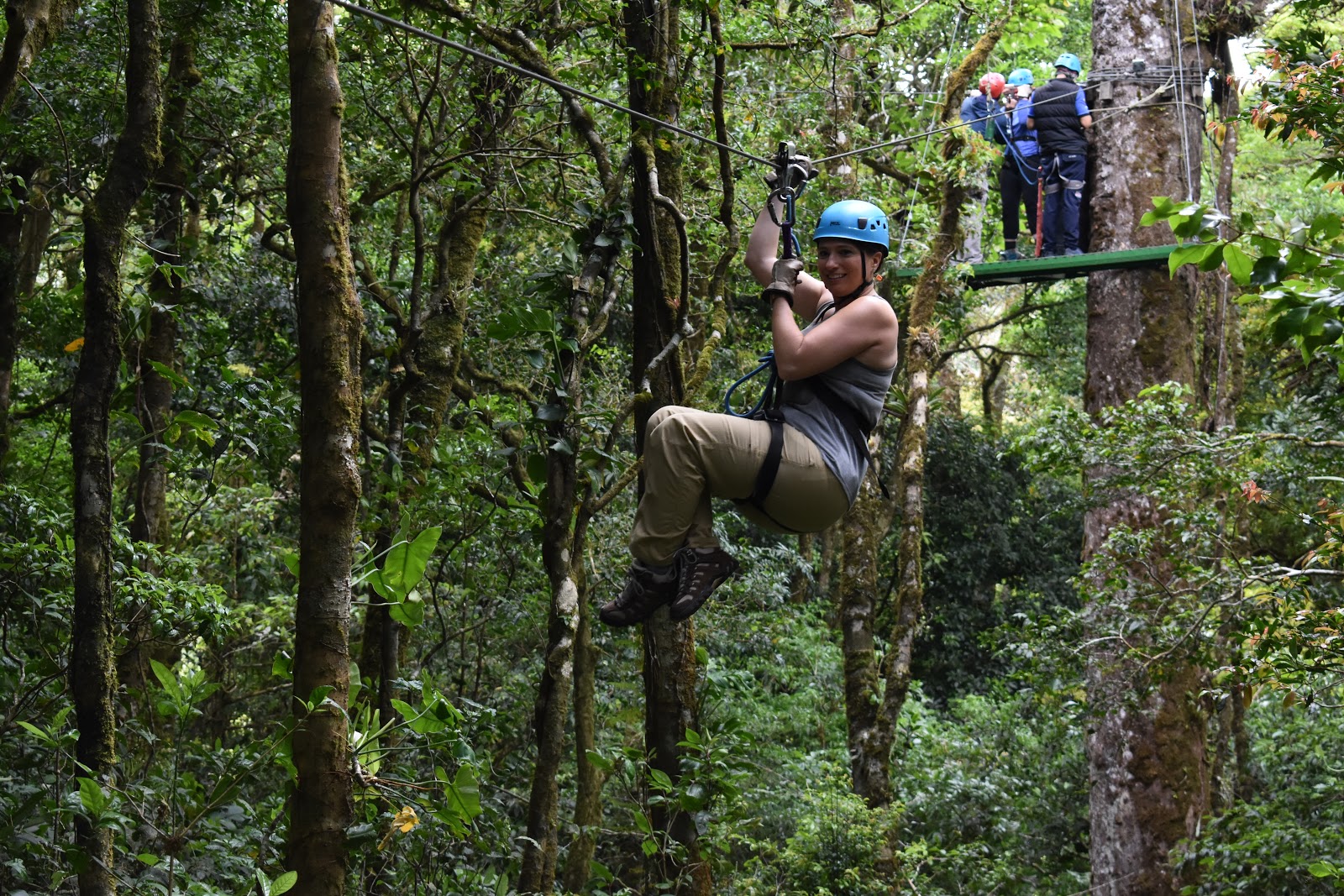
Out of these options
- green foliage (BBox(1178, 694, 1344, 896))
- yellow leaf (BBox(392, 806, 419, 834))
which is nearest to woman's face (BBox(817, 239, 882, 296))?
yellow leaf (BBox(392, 806, 419, 834))

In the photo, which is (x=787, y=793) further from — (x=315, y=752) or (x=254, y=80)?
(x=315, y=752)

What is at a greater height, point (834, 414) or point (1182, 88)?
point (1182, 88)

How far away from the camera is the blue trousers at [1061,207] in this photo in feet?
27.6

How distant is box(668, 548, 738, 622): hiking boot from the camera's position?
3.56 m

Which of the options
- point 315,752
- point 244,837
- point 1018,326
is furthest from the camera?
point 1018,326

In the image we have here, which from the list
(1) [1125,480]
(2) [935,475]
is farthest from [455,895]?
(2) [935,475]

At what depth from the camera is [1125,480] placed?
615 cm

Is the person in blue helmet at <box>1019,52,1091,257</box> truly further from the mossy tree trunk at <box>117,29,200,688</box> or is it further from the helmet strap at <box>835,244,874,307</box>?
the mossy tree trunk at <box>117,29,200,688</box>

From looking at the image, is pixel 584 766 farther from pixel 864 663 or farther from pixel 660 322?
pixel 660 322

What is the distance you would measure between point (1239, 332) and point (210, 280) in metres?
8.54

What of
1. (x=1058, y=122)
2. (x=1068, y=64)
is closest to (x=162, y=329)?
(x=1058, y=122)

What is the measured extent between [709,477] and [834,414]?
0.44m

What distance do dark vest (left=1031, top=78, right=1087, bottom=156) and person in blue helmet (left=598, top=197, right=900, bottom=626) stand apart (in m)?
5.17

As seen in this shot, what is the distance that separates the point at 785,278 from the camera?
3.53 meters
